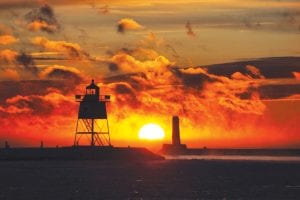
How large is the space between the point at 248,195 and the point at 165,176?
46536 millimetres

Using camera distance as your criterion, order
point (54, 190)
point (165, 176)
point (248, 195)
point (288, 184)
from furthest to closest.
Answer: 1. point (165, 176)
2. point (288, 184)
3. point (54, 190)
4. point (248, 195)

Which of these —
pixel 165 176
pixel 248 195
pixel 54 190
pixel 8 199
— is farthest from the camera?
pixel 165 176

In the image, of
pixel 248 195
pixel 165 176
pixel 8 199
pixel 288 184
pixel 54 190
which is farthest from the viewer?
pixel 165 176

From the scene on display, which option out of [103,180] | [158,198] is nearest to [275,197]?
[158,198]

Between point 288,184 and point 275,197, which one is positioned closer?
point 275,197

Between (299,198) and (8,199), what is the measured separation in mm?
30289

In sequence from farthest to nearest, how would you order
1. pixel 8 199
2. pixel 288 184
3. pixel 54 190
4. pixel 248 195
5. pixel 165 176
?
pixel 165 176
pixel 288 184
pixel 54 190
pixel 248 195
pixel 8 199

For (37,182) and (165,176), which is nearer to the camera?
(37,182)

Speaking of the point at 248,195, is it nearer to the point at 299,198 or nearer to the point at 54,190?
the point at 299,198

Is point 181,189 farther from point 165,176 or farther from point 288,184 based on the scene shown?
point 165,176

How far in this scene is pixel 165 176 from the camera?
163 metres

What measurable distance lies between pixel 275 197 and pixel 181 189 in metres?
16.1

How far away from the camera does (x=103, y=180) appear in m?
150

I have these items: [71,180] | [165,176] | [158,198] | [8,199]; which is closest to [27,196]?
[8,199]
